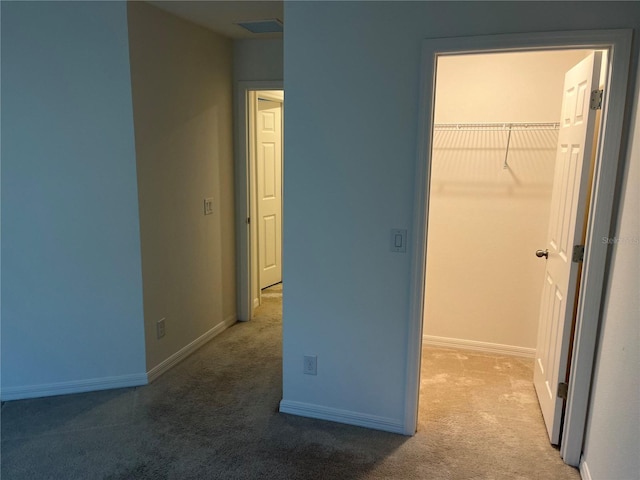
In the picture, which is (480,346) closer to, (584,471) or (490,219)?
(490,219)

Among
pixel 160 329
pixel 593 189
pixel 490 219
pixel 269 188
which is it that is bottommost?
pixel 160 329

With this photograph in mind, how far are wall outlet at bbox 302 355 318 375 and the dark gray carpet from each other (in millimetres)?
277

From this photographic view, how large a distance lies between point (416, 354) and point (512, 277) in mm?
1362

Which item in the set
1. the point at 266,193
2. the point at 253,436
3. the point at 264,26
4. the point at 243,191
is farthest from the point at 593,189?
the point at 266,193

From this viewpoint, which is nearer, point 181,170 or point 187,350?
point 181,170

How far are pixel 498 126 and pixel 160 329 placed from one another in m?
2.65

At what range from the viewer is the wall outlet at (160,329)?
3.11m

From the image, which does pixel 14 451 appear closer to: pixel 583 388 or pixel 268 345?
pixel 268 345

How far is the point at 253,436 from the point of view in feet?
8.18

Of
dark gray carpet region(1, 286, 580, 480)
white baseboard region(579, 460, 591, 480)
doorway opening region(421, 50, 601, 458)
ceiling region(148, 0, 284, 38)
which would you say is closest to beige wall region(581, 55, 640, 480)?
white baseboard region(579, 460, 591, 480)

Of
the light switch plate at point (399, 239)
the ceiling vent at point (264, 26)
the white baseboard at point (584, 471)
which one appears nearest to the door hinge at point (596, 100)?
the light switch plate at point (399, 239)

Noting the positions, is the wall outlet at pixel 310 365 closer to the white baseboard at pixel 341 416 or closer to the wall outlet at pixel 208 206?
the white baseboard at pixel 341 416

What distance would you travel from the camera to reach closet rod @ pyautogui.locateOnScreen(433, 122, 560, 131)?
316 cm

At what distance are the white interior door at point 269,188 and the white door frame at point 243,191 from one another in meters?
0.55
